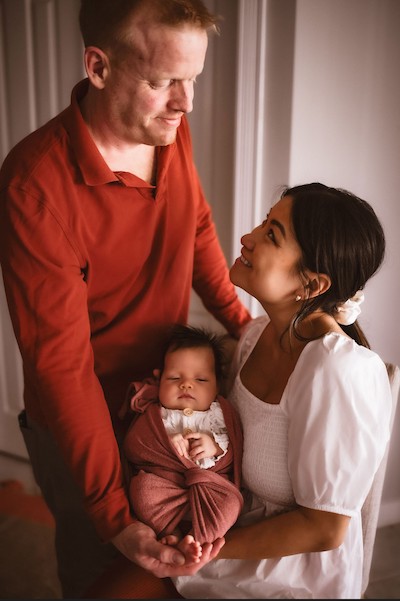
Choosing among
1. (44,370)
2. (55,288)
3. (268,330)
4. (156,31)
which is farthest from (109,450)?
(156,31)

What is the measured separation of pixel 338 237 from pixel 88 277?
585 millimetres

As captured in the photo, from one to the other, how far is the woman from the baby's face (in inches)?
3.5

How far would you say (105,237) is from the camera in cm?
129

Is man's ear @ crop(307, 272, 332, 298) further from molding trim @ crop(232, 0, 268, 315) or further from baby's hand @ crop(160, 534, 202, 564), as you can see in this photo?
molding trim @ crop(232, 0, 268, 315)

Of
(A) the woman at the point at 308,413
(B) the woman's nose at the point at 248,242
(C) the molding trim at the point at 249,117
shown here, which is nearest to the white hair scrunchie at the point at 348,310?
(A) the woman at the point at 308,413

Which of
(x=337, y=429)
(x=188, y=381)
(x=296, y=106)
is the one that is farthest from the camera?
(x=296, y=106)

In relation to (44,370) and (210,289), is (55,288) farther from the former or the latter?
(210,289)

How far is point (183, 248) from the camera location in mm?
1449

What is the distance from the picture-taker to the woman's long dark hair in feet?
3.61

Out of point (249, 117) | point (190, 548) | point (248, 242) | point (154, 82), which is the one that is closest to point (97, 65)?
point (154, 82)

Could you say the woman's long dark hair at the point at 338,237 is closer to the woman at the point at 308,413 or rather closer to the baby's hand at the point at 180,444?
the woman at the point at 308,413

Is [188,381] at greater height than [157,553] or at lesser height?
greater

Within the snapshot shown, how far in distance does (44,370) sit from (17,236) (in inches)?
11.4

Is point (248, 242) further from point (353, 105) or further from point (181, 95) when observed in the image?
point (353, 105)
